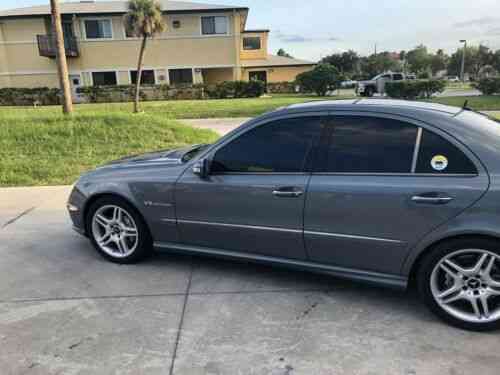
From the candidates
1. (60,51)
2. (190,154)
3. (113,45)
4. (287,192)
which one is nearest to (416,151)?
(287,192)

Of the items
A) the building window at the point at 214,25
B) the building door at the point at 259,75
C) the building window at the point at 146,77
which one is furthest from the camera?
the building door at the point at 259,75

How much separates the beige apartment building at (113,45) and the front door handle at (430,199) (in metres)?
30.4

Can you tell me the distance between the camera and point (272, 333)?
10.0 feet

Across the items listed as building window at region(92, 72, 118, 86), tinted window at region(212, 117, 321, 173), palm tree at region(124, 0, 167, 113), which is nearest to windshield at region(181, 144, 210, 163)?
tinted window at region(212, 117, 321, 173)

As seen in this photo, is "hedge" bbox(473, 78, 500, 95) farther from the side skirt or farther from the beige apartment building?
the side skirt

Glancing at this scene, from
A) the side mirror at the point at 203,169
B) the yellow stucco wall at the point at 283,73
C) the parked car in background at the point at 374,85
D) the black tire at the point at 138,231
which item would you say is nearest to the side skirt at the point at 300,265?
the black tire at the point at 138,231

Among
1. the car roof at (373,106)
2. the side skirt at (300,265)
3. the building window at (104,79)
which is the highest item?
the building window at (104,79)

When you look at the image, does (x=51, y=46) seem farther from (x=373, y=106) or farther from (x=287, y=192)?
(x=373, y=106)

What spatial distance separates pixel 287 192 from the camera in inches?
131

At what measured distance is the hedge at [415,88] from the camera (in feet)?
85.1

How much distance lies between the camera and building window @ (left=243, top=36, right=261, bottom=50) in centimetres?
3944

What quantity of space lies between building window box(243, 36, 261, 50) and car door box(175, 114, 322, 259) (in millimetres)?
38155

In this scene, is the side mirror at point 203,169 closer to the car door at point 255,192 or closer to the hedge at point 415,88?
the car door at point 255,192

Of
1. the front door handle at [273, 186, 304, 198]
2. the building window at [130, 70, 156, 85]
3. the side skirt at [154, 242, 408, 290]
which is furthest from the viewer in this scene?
the building window at [130, 70, 156, 85]
